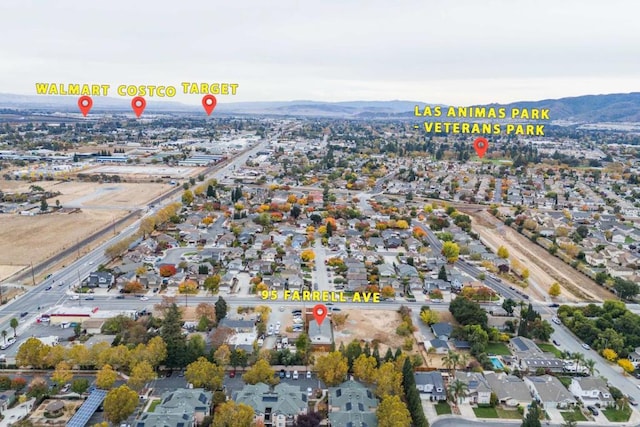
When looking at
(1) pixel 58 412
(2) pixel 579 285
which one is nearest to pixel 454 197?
(2) pixel 579 285

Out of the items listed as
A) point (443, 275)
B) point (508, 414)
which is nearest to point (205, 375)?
point (508, 414)

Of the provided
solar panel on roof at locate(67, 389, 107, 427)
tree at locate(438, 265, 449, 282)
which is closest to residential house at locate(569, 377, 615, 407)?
tree at locate(438, 265, 449, 282)

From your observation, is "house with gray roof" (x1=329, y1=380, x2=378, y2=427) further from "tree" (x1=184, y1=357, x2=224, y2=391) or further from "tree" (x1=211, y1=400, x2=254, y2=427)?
"tree" (x1=184, y1=357, x2=224, y2=391)

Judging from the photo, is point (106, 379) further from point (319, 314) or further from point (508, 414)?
point (508, 414)

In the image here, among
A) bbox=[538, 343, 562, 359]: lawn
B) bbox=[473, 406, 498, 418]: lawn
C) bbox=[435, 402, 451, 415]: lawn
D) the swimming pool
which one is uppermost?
the swimming pool

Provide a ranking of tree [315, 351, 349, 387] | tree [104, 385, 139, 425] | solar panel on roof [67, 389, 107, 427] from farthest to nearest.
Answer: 1. tree [315, 351, 349, 387]
2. solar panel on roof [67, 389, 107, 427]
3. tree [104, 385, 139, 425]

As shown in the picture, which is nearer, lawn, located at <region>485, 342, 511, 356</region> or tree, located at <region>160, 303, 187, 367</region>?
tree, located at <region>160, 303, 187, 367</region>
